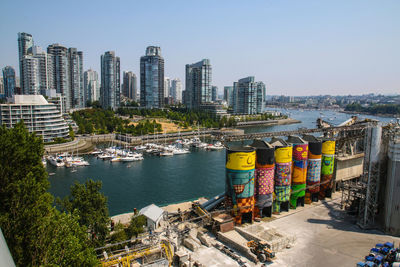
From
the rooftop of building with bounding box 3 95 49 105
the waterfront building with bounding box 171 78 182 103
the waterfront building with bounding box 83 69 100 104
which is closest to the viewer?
the rooftop of building with bounding box 3 95 49 105

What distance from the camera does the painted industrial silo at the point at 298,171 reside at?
49.2ft

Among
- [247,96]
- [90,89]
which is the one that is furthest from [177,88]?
[247,96]

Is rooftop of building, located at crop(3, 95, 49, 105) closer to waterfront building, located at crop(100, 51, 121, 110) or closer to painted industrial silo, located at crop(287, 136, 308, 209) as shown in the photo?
painted industrial silo, located at crop(287, 136, 308, 209)

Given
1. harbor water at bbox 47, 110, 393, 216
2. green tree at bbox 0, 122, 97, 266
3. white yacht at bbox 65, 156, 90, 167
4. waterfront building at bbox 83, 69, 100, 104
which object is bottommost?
harbor water at bbox 47, 110, 393, 216

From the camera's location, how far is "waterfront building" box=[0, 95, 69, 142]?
3447cm

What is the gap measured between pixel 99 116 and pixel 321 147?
45.9 metres

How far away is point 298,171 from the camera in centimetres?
1498

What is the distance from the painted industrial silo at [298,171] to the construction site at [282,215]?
46 mm

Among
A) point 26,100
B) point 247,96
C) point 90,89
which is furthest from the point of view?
point 90,89

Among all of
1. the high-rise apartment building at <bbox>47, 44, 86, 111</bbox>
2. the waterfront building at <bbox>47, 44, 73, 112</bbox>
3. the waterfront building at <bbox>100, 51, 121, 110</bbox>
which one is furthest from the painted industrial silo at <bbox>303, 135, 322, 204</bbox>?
the waterfront building at <bbox>100, 51, 121, 110</bbox>

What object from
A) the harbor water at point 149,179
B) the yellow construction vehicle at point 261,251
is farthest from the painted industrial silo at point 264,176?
the harbor water at point 149,179

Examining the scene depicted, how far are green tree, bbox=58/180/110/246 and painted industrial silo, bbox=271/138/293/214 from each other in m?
7.42

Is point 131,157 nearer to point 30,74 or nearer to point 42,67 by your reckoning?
point 30,74

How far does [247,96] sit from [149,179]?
55334mm
